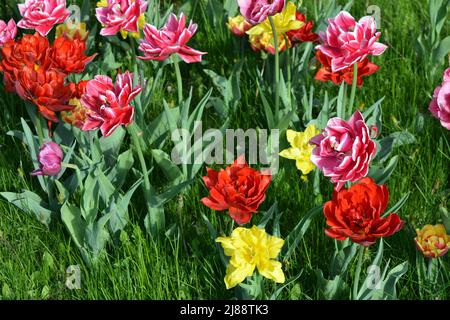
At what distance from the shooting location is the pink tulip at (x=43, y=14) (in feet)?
7.62

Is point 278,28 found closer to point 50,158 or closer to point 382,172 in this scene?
point 382,172

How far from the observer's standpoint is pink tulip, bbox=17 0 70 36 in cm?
232

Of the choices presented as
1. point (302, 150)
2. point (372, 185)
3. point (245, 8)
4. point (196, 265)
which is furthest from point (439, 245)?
point (245, 8)

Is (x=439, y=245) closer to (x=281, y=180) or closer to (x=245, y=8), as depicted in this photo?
(x=281, y=180)

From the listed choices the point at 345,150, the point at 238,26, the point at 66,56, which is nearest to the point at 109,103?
the point at 66,56

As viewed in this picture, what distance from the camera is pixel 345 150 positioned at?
1.63m

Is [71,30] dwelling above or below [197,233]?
above

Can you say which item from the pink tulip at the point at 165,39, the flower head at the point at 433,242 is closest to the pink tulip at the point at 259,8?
the pink tulip at the point at 165,39

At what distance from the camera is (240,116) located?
2.54 m

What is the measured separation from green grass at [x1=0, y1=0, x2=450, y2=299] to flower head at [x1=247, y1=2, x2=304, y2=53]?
198 millimetres

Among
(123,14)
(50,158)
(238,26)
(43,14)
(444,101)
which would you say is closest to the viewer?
(444,101)

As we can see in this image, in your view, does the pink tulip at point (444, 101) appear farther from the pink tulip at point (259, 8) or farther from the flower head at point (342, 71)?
A: the pink tulip at point (259, 8)

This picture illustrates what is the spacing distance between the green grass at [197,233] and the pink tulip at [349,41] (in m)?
0.42

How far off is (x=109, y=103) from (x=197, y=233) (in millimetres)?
486
